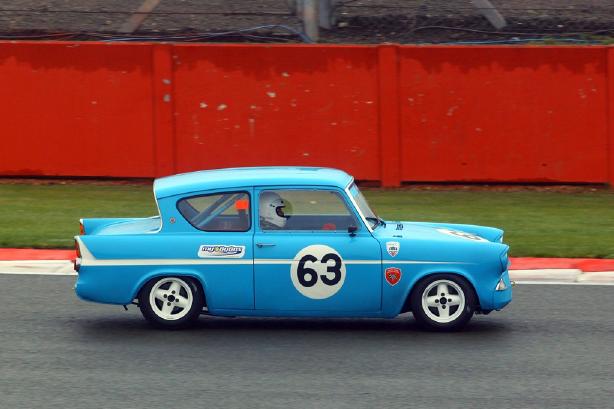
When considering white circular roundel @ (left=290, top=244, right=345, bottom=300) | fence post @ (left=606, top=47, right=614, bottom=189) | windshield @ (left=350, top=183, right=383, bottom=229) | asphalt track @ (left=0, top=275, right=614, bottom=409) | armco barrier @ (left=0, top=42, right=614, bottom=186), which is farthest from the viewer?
armco barrier @ (left=0, top=42, right=614, bottom=186)

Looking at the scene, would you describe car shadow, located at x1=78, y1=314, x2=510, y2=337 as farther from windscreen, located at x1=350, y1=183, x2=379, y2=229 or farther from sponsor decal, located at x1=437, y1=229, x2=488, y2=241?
windscreen, located at x1=350, y1=183, x2=379, y2=229

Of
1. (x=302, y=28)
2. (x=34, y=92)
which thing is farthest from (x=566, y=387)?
(x=302, y=28)

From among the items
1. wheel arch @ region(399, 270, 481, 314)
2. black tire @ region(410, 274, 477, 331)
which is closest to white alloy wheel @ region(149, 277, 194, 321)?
wheel arch @ region(399, 270, 481, 314)

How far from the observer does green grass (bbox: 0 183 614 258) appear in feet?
44.9

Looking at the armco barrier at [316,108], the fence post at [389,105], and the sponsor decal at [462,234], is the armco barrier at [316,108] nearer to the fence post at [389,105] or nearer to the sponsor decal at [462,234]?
the fence post at [389,105]

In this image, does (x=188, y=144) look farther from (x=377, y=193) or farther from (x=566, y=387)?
(x=566, y=387)

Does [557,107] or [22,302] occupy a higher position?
[557,107]

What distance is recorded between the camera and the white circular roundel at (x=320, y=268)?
8.98 m

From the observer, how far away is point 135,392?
7527 millimetres

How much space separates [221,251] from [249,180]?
2.27 feet

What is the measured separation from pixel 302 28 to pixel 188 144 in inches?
211

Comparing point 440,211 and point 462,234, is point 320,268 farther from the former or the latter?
point 440,211

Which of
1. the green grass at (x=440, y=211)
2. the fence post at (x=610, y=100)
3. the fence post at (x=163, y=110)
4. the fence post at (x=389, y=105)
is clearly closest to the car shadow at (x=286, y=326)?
the green grass at (x=440, y=211)

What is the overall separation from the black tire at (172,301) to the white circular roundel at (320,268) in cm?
91
